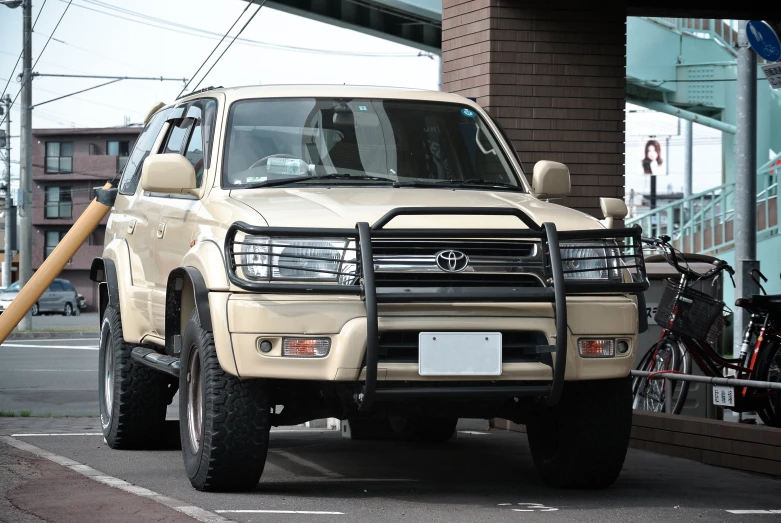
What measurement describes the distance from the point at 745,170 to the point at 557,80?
5441mm

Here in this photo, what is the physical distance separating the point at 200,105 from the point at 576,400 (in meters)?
2.90

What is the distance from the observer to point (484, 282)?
5836mm

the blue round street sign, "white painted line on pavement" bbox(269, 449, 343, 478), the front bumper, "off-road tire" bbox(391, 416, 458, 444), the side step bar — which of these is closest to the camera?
the front bumper

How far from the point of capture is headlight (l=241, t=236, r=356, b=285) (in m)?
5.71

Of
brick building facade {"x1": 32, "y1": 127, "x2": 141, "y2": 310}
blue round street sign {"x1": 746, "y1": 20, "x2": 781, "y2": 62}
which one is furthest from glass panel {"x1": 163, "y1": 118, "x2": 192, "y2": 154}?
brick building facade {"x1": 32, "y1": 127, "x2": 141, "y2": 310}

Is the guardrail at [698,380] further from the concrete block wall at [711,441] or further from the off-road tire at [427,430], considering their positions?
the off-road tire at [427,430]

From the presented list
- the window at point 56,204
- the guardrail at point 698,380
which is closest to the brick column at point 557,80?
the guardrail at point 698,380

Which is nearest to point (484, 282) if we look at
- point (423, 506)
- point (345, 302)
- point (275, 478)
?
point (345, 302)

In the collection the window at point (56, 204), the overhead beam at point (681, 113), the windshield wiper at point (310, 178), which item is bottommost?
the windshield wiper at point (310, 178)

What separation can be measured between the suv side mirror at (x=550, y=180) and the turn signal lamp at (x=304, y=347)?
2009 millimetres

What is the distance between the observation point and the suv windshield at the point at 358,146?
270 inches

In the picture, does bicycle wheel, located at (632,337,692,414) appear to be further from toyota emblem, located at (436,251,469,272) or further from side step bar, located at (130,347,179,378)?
toyota emblem, located at (436,251,469,272)

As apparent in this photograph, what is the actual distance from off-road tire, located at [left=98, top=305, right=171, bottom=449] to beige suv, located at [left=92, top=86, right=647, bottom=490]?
111cm

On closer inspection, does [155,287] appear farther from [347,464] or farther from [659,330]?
[659,330]
